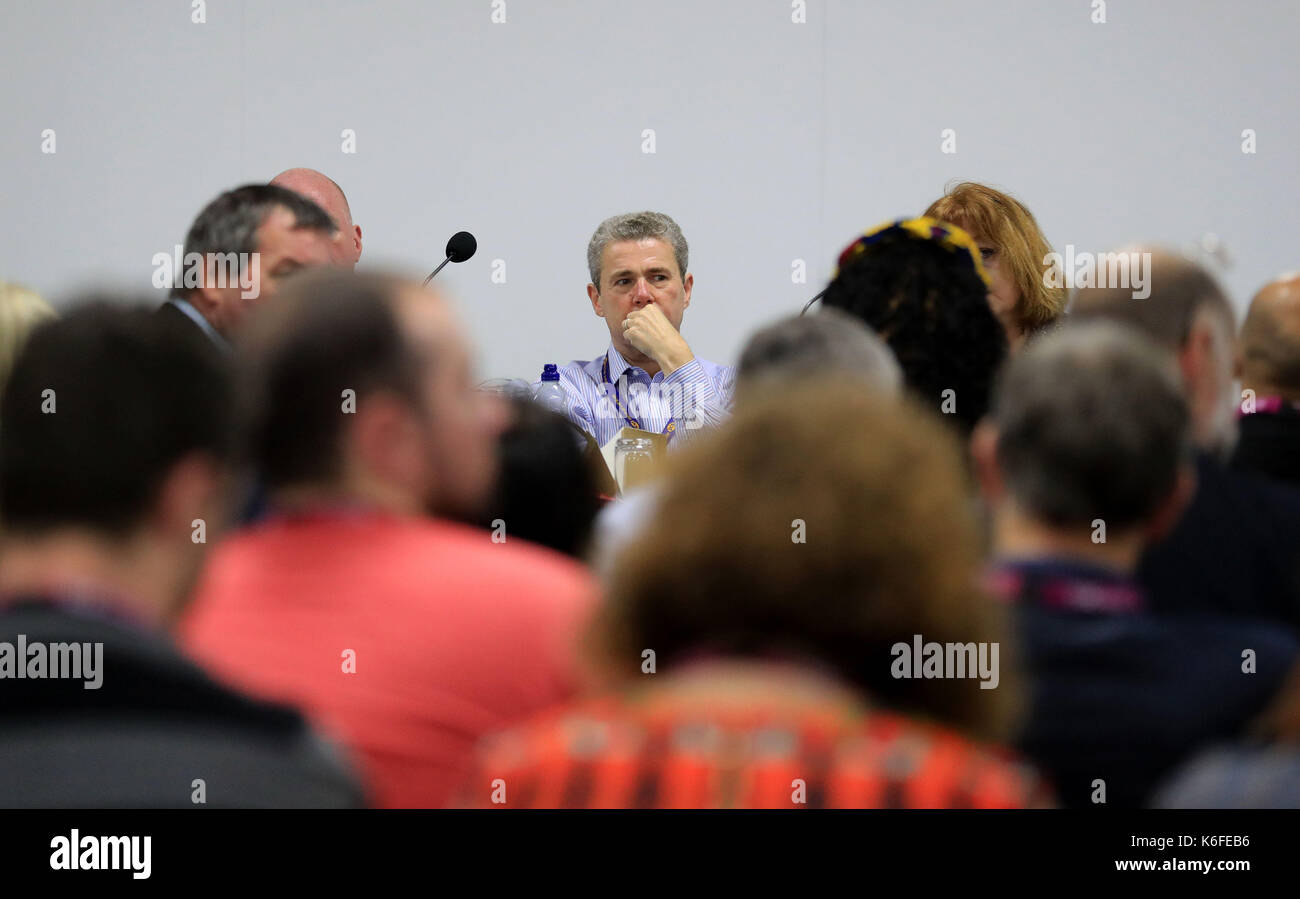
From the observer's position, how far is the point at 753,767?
2.46ft

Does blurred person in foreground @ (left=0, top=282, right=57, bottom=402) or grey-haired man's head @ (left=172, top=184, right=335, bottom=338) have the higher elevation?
grey-haired man's head @ (left=172, top=184, right=335, bottom=338)

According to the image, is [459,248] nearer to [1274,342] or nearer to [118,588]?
[1274,342]

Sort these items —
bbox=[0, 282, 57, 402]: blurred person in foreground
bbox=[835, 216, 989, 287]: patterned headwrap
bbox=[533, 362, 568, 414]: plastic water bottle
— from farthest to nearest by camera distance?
bbox=[533, 362, 568, 414]: plastic water bottle, bbox=[835, 216, 989, 287]: patterned headwrap, bbox=[0, 282, 57, 402]: blurred person in foreground

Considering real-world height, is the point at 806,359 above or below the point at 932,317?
below

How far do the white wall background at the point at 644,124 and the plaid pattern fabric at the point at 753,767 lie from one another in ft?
11.6

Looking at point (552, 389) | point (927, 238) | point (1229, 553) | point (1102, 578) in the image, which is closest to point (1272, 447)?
point (1229, 553)

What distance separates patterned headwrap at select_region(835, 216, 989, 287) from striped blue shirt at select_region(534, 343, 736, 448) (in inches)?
32.8

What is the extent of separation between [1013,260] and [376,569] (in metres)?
1.76

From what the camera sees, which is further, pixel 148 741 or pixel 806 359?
pixel 806 359

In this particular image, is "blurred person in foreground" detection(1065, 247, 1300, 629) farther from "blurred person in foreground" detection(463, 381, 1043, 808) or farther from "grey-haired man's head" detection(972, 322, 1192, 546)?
"blurred person in foreground" detection(463, 381, 1043, 808)

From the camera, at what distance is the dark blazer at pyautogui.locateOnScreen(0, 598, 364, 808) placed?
843mm

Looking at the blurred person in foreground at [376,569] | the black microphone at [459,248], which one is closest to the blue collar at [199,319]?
the blurred person in foreground at [376,569]

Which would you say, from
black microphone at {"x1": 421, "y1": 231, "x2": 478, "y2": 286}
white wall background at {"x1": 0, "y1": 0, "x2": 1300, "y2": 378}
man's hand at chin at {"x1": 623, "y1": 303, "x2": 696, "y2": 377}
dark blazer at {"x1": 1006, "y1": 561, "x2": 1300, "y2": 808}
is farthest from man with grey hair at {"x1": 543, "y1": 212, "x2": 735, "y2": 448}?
dark blazer at {"x1": 1006, "y1": 561, "x2": 1300, "y2": 808}

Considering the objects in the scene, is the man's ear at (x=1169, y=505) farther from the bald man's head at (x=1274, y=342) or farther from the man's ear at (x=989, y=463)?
the bald man's head at (x=1274, y=342)
